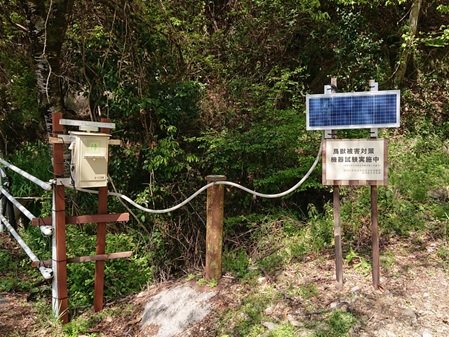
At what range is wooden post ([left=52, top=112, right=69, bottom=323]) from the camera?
358 centimetres

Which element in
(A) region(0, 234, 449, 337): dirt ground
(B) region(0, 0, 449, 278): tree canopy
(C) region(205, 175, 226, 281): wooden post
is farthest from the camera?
(B) region(0, 0, 449, 278): tree canopy

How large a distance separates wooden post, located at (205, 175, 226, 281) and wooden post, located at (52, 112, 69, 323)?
4.94 ft

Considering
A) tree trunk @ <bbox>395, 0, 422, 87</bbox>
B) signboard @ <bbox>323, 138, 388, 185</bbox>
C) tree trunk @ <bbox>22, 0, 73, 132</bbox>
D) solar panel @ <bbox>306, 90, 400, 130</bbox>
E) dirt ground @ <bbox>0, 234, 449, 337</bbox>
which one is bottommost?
dirt ground @ <bbox>0, 234, 449, 337</bbox>

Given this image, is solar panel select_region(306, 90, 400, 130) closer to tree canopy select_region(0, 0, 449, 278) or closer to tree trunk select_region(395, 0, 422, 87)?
tree canopy select_region(0, 0, 449, 278)

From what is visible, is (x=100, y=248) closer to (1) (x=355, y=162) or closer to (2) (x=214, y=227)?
(2) (x=214, y=227)

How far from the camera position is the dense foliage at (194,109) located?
15.5 ft

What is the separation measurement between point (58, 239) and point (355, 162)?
9.92ft

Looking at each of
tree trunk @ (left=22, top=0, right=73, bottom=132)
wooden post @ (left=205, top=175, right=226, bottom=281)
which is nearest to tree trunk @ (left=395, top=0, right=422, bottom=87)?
wooden post @ (left=205, top=175, right=226, bottom=281)

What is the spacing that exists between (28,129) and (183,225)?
4.83 m

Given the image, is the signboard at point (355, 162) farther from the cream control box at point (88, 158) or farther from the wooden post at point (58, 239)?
the wooden post at point (58, 239)

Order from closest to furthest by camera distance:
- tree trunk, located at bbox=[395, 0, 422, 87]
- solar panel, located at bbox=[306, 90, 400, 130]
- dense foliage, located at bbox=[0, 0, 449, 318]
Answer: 1. solar panel, located at bbox=[306, 90, 400, 130]
2. dense foliage, located at bbox=[0, 0, 449, 318]
3. tree trunk, located at bbox=[395, 0, 422, 87]

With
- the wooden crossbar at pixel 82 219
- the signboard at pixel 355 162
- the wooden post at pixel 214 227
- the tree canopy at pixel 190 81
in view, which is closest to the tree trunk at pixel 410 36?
the tree canopy at pixel 190 81

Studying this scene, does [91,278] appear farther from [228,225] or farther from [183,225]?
[228,225]

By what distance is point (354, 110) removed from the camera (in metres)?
3.18
